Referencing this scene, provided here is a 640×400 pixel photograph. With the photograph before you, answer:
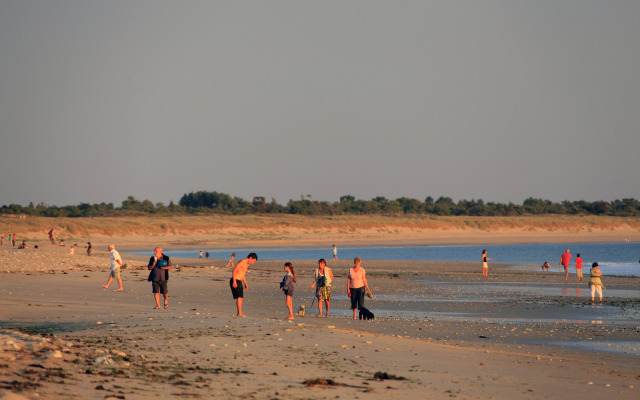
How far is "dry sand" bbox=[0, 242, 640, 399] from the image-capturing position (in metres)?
8.72

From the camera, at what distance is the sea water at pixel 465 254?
49.8 metres

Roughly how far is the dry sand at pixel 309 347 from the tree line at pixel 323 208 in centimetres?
8101

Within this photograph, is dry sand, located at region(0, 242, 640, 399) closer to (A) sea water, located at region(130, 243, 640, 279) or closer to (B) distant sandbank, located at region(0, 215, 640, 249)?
(A) sea water, located at region(130, 243, 640, 279)

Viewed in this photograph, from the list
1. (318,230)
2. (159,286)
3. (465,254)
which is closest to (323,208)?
(318,230)

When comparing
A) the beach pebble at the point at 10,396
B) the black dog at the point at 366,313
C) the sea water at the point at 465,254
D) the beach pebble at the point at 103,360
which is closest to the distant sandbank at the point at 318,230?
the sea water at the point at 465,254

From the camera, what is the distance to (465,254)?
62562 millimetres

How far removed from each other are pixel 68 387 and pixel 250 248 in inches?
2361

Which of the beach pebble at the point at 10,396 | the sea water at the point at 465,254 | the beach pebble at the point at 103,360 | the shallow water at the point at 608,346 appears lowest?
the sea water at the point at 465,254

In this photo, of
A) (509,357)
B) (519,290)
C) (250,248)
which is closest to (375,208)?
(250,248)

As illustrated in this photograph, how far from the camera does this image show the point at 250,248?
67.8m

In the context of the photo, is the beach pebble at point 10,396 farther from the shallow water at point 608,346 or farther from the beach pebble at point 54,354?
the shallow water at point 608,346

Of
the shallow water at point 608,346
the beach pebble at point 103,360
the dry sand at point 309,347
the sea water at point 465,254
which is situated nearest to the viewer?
the dry sand at point 309,347

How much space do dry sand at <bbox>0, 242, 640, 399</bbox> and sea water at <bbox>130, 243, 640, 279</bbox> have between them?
71.9 feet

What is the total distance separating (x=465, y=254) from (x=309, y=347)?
52444 mm
